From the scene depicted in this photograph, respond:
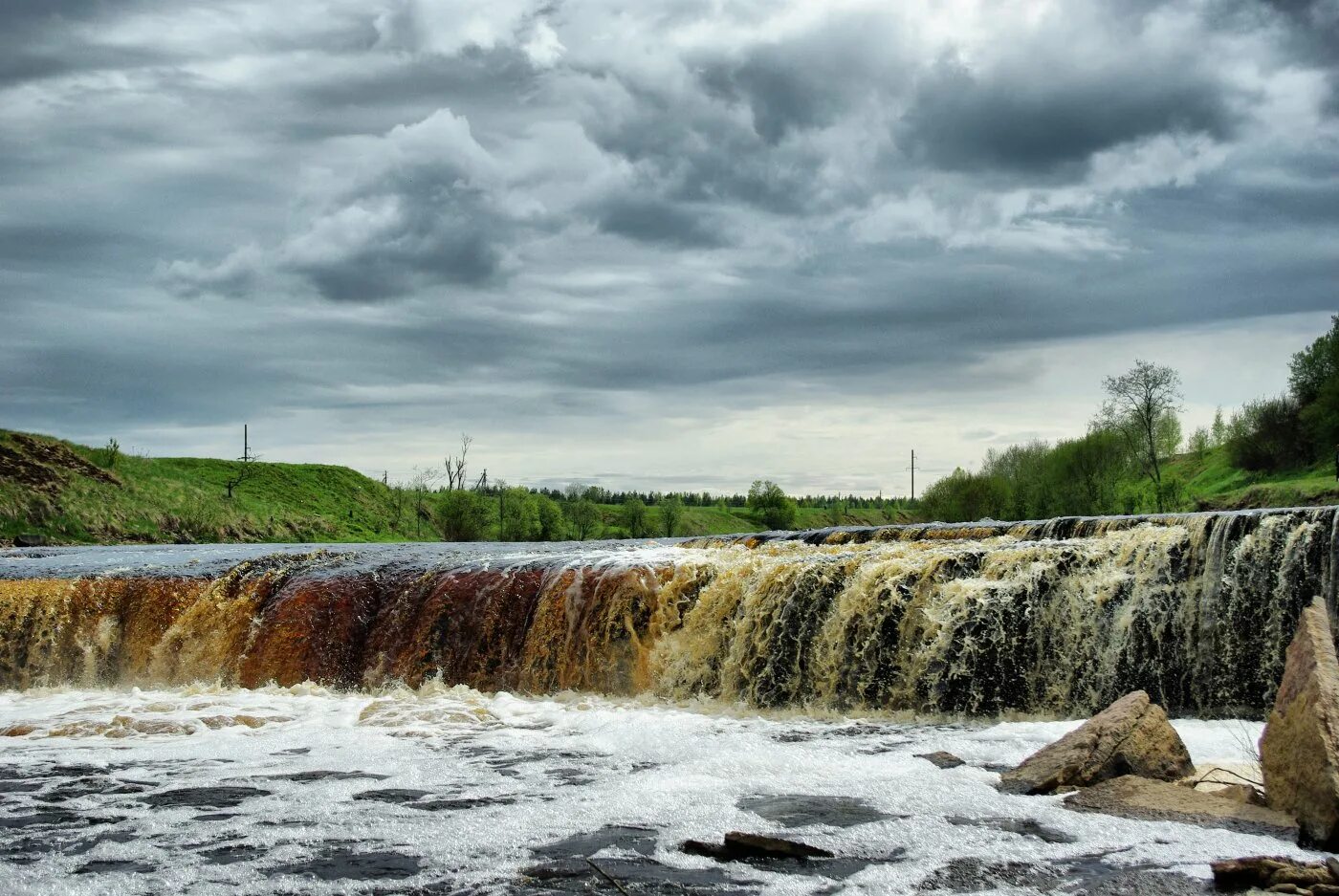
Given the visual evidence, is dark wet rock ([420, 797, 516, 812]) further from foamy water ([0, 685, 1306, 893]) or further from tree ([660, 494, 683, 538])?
tree ([660, 494, 683, 538])

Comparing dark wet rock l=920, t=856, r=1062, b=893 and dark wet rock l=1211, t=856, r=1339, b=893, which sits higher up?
dark wet rock l=1211, t=856, r=1339, b=893

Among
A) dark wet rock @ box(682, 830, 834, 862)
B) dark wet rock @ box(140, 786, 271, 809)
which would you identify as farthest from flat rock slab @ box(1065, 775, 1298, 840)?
dark wet rock @ box(140, 786, 271, 809)

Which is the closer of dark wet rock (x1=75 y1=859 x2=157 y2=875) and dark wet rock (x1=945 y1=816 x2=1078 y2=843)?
dark wet rock (x1=75 y1=859 x2=157 y2=875)

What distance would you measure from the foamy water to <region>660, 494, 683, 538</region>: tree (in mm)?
81060

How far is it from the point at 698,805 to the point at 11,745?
341 inches

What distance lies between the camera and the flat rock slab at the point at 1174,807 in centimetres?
746

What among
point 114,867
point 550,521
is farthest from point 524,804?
point 550,521

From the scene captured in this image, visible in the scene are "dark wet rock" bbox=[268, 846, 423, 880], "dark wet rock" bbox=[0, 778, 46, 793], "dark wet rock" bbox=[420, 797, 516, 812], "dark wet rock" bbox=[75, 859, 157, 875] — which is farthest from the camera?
"dark wet rock" bbox=[0, 778, 46, 793]

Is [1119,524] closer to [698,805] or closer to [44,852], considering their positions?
[698,805]

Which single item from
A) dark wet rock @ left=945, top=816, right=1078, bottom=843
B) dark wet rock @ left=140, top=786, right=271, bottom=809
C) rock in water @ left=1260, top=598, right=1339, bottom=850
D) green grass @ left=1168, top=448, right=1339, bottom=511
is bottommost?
dark wet rock @ left=140, top=786, right=271, bottom=809

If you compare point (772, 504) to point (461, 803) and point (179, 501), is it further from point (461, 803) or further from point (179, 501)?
point (461, 803)

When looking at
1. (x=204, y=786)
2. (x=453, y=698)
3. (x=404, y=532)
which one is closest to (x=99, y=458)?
(x=404, y=532)

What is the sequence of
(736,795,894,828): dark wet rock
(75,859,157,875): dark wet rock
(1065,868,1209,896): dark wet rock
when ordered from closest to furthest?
1. (1065,868,1209,896): dark wet rock
2. (75,859,157,875): dark wet rock
3. (736,795,894,828): dark wet rock

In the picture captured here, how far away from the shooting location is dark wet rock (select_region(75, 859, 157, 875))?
7188mm
